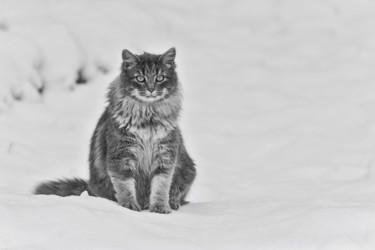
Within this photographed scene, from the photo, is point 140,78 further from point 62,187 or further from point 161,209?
point 62,187

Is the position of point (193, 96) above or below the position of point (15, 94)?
above

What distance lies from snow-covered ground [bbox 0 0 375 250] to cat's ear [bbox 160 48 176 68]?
1047 millimetres

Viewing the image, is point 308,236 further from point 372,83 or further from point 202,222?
point 372,83

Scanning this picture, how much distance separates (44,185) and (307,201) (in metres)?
2.05

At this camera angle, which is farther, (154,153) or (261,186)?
(261,186)

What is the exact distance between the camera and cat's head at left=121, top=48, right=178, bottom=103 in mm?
5141

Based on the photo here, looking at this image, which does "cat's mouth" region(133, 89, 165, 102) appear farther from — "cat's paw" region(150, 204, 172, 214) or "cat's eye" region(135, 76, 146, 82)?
"cat's paw" region(150, 204, 172, 214)

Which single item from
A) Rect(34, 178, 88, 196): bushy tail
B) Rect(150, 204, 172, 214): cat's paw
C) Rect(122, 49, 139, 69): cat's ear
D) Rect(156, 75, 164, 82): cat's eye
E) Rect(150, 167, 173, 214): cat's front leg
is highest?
Rect(122, 49, 139, 69): cat's ear

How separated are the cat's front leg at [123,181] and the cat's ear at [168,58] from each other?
2.43ft

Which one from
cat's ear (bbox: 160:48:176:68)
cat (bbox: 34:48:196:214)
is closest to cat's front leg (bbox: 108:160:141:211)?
cat (bbox: 34:48:196:214)

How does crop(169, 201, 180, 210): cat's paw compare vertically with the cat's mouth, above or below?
below

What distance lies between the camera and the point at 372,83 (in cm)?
901

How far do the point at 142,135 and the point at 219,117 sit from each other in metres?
3.62

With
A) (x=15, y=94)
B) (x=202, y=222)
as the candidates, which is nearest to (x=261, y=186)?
(x=202, y=222)
